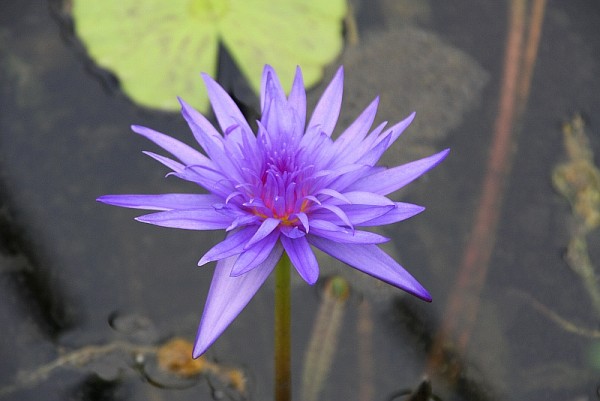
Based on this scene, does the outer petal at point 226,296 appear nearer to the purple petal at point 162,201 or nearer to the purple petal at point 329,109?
the purple petal at point 162,201

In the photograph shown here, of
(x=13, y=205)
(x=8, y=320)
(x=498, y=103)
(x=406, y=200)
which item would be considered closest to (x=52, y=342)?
(x=8, y=320)

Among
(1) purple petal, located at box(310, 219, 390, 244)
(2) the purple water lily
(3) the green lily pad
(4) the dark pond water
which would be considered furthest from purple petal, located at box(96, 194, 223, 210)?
(3) the green lily pad

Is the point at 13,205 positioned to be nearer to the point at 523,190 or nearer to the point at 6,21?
the point at 6,21

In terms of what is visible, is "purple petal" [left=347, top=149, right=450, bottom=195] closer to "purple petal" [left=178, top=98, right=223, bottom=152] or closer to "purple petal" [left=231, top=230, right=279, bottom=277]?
"purple petal" [left=231, top=230, right=279, bottom=277]

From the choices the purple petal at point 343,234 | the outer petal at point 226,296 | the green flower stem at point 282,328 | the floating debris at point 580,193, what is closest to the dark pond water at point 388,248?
the floating debris at point 580,193

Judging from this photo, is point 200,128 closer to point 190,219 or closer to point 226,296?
point 190,219

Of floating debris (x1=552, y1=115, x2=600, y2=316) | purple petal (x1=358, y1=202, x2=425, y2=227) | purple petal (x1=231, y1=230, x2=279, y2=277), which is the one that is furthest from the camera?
floating debris (x1=552, y1=115, x2=600, y2=316)
